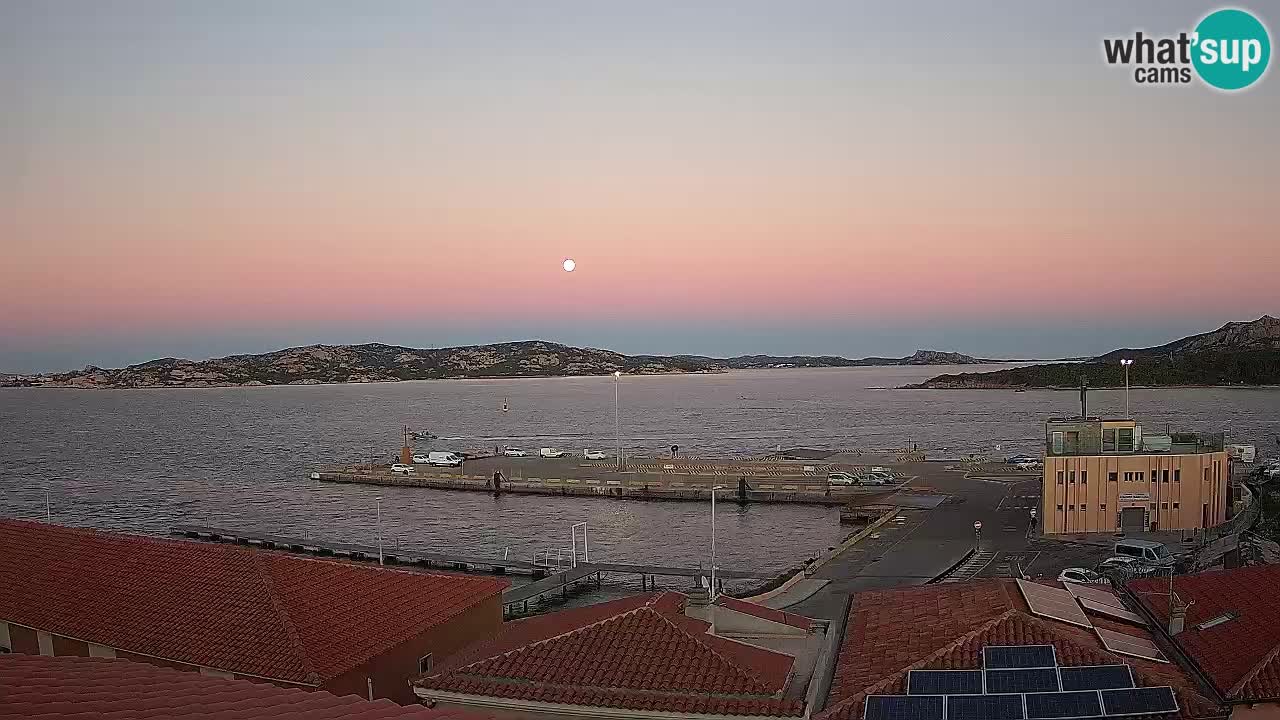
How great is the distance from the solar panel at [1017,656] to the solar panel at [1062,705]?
1.53ft

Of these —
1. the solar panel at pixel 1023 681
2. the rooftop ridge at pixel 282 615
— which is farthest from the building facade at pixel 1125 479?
the rooftop ridge at pixel 282 615

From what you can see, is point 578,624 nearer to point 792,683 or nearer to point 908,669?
point 792,683

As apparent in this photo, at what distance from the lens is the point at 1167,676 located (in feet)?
31.8

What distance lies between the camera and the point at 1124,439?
104 feet

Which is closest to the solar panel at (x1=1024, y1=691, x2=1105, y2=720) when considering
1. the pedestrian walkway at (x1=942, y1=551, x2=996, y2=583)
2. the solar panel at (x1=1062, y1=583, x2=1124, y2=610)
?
the solar panel at (x1=1062, y1=583, x2=1124, y2=610)

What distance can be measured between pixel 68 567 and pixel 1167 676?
15698mm

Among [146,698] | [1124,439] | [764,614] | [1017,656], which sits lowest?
[764,614]

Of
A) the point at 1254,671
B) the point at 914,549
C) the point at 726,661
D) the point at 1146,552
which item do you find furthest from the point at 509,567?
the point at 1254,671

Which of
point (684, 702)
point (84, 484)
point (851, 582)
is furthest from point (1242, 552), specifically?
point (84, 484)

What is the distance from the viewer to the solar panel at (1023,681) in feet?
30.1

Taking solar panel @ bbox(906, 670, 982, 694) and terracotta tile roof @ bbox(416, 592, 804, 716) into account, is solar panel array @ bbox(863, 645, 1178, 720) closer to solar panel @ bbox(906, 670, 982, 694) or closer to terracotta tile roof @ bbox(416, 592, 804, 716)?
solar panel @ bbox(906, 670, 982, 694)

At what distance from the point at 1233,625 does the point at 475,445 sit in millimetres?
85640

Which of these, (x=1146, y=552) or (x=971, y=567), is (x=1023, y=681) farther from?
(x=1146, y=552)

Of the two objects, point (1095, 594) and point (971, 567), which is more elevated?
point (1095, 594)
